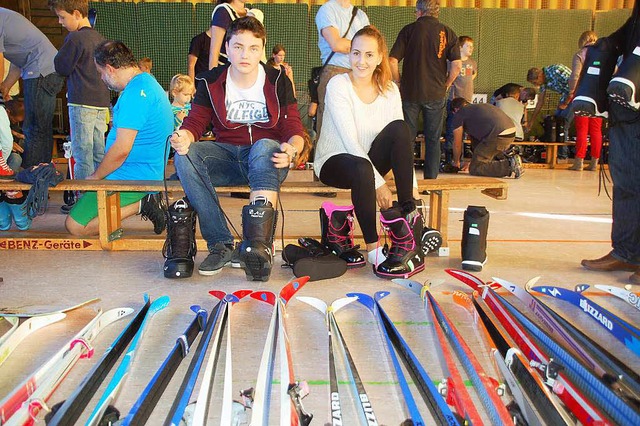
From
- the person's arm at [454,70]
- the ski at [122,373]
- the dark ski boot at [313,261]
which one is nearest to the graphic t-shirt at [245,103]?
the dark ski boot at [313,261]

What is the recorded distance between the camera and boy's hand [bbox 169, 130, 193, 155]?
2.68m

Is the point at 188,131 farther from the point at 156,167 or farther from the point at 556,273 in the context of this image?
the point at 556,273

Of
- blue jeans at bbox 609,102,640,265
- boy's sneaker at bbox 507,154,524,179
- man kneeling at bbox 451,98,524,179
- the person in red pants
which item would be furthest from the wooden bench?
the person in red pants

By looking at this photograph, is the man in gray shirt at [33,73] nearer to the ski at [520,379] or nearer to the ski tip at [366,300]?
the ski tip at [366,300]

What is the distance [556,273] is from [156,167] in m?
2.10

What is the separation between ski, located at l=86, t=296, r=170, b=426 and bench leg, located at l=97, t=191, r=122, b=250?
3.56 ft

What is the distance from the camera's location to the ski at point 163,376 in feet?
4.35

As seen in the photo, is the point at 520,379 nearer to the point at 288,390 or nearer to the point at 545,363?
the point at 545,363

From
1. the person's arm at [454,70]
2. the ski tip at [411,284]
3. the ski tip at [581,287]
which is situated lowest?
the ski tip at [411,284]

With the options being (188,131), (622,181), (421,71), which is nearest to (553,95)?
(421,71)

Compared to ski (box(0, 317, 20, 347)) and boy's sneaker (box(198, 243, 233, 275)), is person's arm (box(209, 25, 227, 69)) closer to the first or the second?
boy's sneaker (box(198, 243, 233, 275))

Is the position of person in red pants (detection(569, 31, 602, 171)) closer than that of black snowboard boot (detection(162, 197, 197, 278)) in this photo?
No

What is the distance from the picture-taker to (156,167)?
133 inches

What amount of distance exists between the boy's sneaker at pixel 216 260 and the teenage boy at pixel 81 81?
5.38ft
